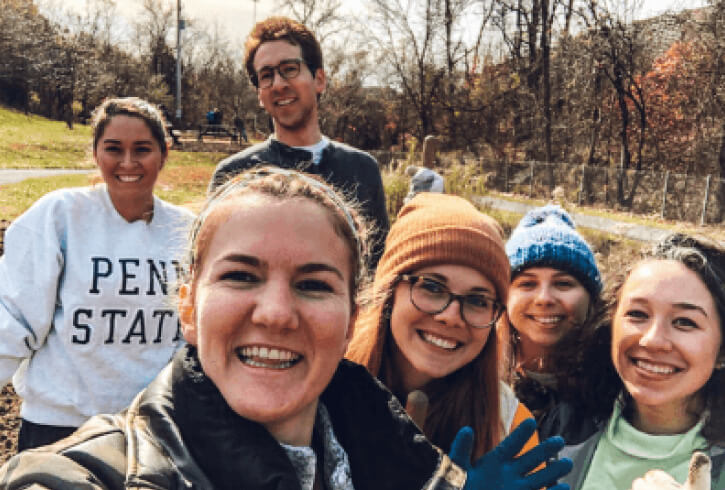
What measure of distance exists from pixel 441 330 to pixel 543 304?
82cm

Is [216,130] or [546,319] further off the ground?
[216,130]

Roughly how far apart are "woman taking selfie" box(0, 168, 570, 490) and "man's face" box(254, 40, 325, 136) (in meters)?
1.69

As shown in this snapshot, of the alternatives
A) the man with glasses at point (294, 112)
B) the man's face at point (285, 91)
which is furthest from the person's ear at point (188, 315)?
the man's face at point (285, 91)

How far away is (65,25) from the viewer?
117 feet

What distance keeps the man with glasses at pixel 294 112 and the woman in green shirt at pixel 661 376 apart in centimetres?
129

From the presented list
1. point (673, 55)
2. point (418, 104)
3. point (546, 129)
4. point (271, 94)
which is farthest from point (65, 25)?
point (271, 94)

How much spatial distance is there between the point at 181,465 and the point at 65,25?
42151 millimetres

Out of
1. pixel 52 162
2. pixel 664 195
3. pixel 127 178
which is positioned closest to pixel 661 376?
pixel 127 178

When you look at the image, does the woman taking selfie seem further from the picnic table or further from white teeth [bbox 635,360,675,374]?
the picnic table

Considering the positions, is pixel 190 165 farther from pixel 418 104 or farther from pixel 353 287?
pixel 353 287

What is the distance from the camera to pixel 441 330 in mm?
1845

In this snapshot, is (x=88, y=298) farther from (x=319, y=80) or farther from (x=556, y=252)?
(x=556, y=252)

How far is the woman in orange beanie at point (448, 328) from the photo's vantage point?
1839 millimetres

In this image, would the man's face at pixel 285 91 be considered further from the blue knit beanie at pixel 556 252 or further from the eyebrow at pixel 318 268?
the eyebrow at pixel 318 268
